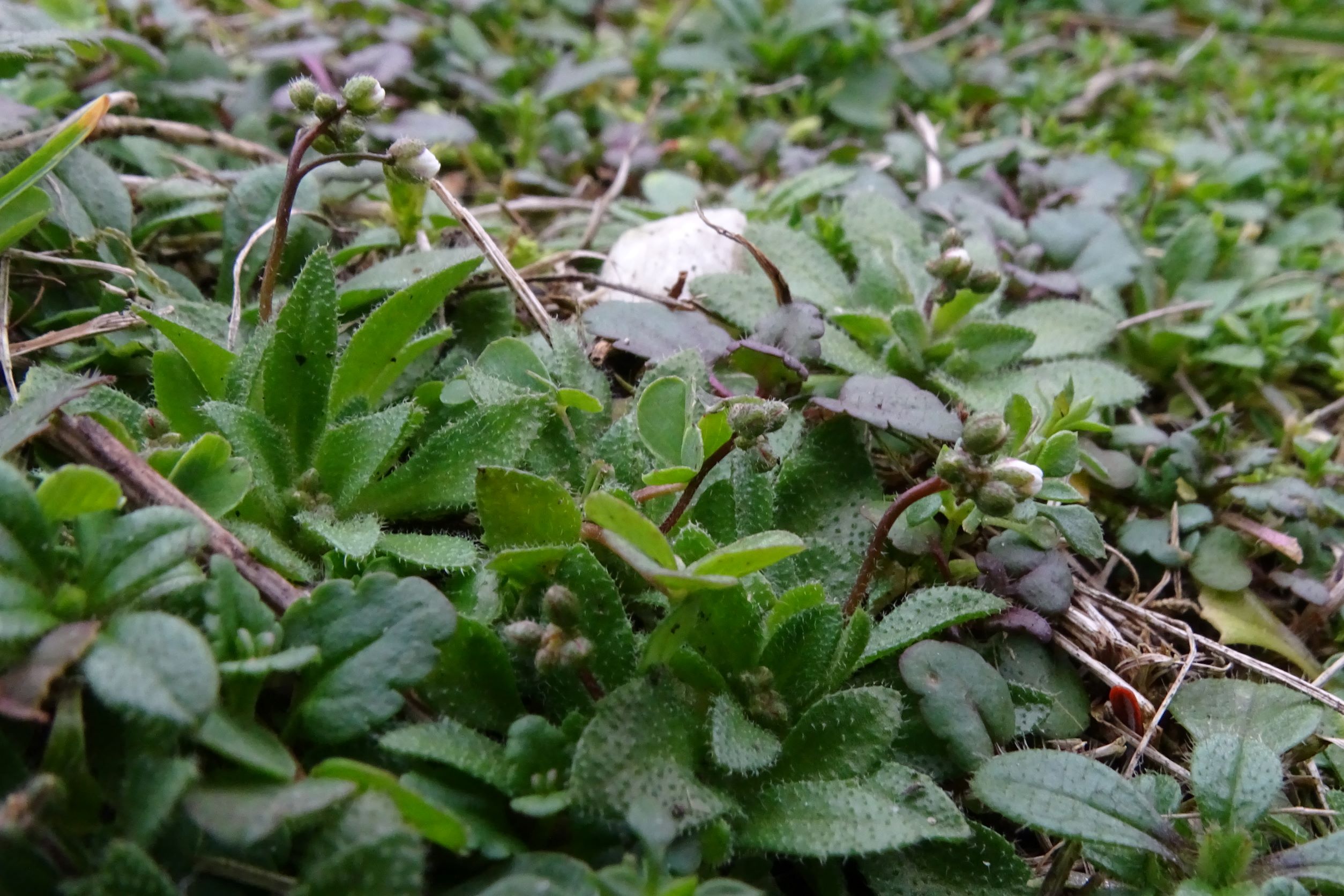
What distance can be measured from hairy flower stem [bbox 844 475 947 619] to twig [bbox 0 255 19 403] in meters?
1.16

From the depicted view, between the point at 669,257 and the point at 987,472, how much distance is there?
0.89 meters

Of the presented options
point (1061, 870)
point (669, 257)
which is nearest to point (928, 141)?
point (669, 257)

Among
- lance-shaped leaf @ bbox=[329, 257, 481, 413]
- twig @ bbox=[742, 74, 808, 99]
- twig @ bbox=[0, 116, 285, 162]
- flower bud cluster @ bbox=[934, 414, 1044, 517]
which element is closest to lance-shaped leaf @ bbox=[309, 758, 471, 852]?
lance-shaped leaf @ bbox=[329, 257, 481, 413]

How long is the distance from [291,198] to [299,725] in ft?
2.58

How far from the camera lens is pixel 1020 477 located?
1.12 metres

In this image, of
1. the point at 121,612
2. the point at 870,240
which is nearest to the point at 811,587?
the point at 121,612

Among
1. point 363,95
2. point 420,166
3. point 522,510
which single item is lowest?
point 522,510

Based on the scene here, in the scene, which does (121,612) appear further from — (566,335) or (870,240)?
(870,240)

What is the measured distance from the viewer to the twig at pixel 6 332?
128cm

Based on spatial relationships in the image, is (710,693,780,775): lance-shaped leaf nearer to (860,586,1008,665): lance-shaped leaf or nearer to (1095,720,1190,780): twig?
(860,586,1008,665): lance-shaped leaf

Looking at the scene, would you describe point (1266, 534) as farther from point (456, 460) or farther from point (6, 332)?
point (6, 332)

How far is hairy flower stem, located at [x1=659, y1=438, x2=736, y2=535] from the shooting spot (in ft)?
3.98

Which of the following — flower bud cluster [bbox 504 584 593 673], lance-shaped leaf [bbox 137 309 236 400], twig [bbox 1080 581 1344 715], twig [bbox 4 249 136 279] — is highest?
twig [bbox 4 249 136 279]

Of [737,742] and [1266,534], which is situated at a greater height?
[737,742]
